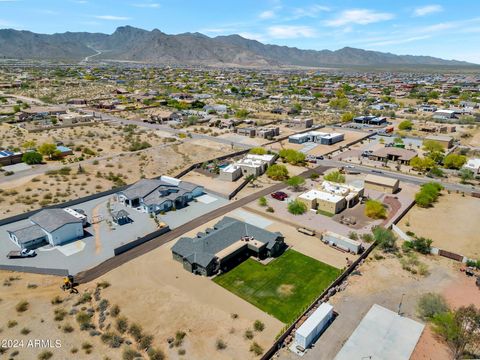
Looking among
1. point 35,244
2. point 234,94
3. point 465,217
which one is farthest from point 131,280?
point 234,94

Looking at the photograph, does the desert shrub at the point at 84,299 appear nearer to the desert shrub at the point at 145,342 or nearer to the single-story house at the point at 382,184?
the desert shrub at the point at 145,342

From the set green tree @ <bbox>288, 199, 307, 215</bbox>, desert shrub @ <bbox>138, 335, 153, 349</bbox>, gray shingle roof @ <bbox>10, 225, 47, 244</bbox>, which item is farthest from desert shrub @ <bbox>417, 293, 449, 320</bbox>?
gray shingle roof @ <bbox>10, 225, 47, 244</bbox>

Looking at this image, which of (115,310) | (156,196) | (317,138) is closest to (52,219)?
(156,196)

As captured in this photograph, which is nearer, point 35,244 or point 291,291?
point 291,291

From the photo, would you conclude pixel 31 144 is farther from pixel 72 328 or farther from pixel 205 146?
pixel 72 328

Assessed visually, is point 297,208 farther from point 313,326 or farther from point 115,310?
point 115,310

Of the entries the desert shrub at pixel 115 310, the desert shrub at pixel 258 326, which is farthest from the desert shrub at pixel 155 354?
the desert shrub at pixel 258 326
